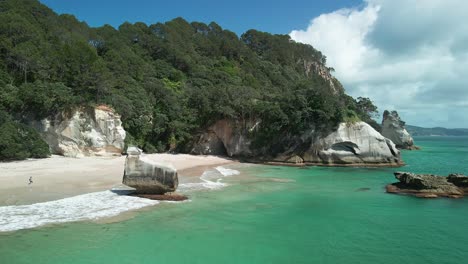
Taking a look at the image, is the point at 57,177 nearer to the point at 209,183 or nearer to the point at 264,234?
the point at 209,183

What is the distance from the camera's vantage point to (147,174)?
61.2ft

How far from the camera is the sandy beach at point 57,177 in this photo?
18.6 m

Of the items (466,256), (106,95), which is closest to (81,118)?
(106,95)

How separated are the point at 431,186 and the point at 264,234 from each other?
1476cm

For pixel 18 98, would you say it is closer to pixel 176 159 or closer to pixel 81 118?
pixel 81 118

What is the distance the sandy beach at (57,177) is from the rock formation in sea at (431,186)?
592 inches

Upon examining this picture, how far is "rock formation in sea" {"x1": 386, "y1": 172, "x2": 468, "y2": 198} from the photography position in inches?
864

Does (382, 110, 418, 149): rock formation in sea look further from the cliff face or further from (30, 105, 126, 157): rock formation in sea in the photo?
(30, 105, 126, 157): rock formation in sea

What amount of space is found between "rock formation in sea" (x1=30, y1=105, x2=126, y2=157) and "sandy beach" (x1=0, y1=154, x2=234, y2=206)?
2595 mm

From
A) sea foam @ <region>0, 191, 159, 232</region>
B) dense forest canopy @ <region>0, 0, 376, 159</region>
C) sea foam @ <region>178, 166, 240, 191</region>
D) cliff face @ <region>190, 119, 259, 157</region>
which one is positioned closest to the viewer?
sea foam @ <region>0, 191, 159, 232</region>

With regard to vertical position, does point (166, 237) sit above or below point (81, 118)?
below

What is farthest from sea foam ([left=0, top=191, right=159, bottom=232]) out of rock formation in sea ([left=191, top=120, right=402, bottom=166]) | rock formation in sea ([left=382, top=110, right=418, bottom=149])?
rock formation in sea ([left=382, top=110, right=418, bottom=149])

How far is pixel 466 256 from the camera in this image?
11680 mm

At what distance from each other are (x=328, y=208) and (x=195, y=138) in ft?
101
